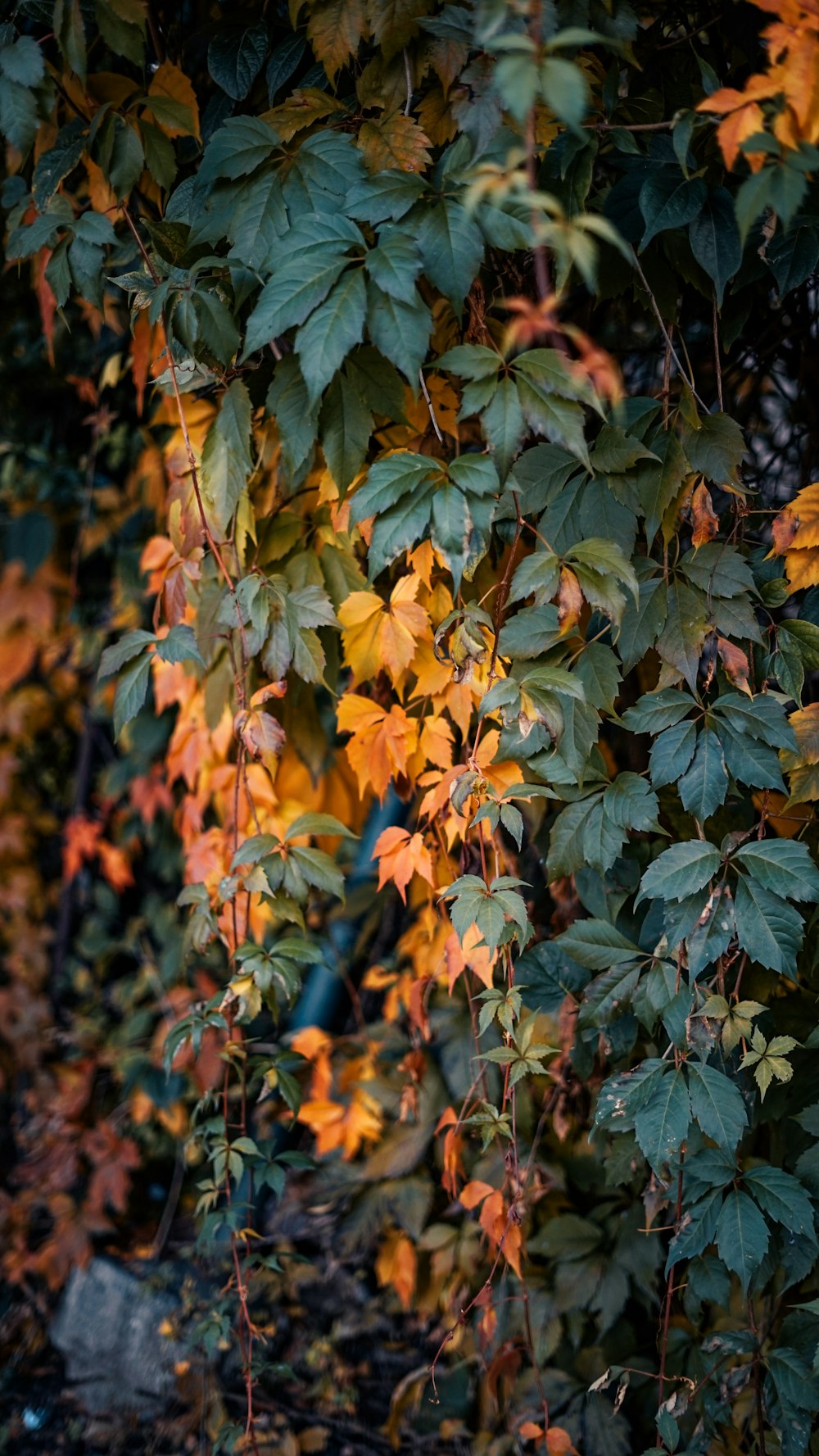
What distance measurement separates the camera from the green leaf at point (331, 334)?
1.00 m

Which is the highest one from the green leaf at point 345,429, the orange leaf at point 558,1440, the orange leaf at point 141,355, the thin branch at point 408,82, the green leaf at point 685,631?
the thin branch at point 408,82

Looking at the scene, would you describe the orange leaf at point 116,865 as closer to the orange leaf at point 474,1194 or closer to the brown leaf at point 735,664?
the orange leaf at point 474,1194

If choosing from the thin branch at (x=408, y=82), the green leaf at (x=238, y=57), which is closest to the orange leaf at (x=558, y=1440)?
the thin branch at (x=408, y=82)

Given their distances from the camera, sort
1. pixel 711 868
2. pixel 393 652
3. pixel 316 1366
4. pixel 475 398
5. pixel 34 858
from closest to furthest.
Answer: pixel 475 398 → pixel 711 868 → pixel 393 652 → pixel 316 1366 → pixel 34 858

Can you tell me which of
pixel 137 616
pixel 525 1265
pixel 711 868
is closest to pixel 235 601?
pixel 711 868

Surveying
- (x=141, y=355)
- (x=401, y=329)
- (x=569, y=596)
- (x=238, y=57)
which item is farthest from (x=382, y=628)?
(x=238, y=57)

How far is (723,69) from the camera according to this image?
1205mm

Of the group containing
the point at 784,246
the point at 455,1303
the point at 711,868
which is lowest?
the point at 455,1303

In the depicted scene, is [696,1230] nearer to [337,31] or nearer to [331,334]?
[331,334]

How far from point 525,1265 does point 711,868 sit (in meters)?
0.91

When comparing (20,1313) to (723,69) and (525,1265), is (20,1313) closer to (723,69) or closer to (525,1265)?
(525,1265)

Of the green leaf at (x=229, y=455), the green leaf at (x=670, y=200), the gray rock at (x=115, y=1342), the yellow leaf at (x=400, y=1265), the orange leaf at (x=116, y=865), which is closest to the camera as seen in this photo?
the green leaf at (x=670, y=200)

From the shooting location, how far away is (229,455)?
1.20 meters

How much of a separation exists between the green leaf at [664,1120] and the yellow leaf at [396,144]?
1025 millimetres
